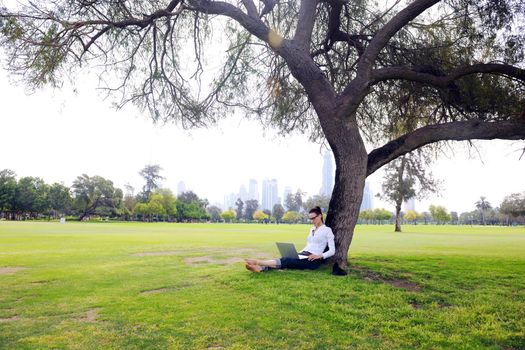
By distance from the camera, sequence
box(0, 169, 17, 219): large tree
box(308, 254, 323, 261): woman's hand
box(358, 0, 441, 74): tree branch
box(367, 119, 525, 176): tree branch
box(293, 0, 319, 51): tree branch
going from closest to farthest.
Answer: box(308, 254, 323, 261): woman's hand
box(367, 119, 525, 176): tree branch
box(358, 0, 441, 74): tree branch
box(293, 0, 319, 51): tree branch
box(0, 169, 17, 219): large tree

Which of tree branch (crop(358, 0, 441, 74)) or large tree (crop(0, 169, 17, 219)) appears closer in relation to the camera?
tree branch (crop(358, 0, 441, 74))

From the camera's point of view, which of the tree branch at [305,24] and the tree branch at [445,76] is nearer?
the tree branch at [445,76]

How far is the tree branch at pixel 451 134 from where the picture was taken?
24.7ft

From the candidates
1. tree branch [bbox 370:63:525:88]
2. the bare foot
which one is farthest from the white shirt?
tree branch [bbox 370:63:525:88]

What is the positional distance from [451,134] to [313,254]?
3.74 metres

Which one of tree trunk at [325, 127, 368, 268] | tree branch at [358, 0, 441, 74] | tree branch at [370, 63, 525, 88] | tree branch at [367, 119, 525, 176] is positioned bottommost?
tree trunk at [325, 127, 368, 268]

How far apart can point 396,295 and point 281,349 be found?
281cm

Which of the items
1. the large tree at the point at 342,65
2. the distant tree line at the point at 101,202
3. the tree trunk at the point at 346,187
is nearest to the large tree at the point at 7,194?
the distant tree line at the point at 101,202

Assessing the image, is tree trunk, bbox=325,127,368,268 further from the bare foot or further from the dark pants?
→ the bare foot

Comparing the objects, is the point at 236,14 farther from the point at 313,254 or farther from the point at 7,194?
the point at 7,194

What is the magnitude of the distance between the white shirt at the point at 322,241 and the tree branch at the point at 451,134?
1.88 m

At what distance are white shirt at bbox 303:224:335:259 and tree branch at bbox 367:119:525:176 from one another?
6.18 ft

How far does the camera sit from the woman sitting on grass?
7.53 metres

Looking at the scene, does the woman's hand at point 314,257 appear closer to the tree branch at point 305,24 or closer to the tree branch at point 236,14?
the tree branch at point 305,24
